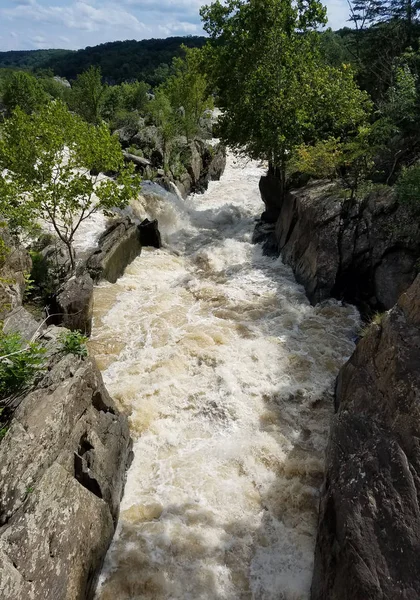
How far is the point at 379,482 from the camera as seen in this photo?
5234mm

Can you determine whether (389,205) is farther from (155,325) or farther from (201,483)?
(201,483)

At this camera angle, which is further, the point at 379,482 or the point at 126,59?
the point at 126,59

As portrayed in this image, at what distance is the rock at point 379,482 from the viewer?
15.0 feet

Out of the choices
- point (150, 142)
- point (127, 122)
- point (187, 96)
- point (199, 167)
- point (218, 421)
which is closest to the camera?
point (218, 421)

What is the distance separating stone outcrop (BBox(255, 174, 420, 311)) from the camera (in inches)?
478

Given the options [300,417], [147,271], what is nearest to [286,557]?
[300,417]

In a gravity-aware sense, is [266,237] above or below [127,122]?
below

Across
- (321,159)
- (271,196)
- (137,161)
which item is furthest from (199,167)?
(321,159)

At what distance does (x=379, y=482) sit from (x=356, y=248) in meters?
9.74

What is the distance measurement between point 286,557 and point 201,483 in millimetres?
2015

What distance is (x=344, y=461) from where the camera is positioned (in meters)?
5.95

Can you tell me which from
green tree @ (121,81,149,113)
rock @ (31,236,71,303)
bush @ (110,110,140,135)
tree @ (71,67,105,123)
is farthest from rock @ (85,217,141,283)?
green tree @ (121,81,149,113)

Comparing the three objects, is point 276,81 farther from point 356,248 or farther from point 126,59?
point 126,59

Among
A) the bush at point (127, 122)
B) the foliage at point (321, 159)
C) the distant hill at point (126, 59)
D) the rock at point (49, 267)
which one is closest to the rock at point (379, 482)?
the rock at point (49, 267)
